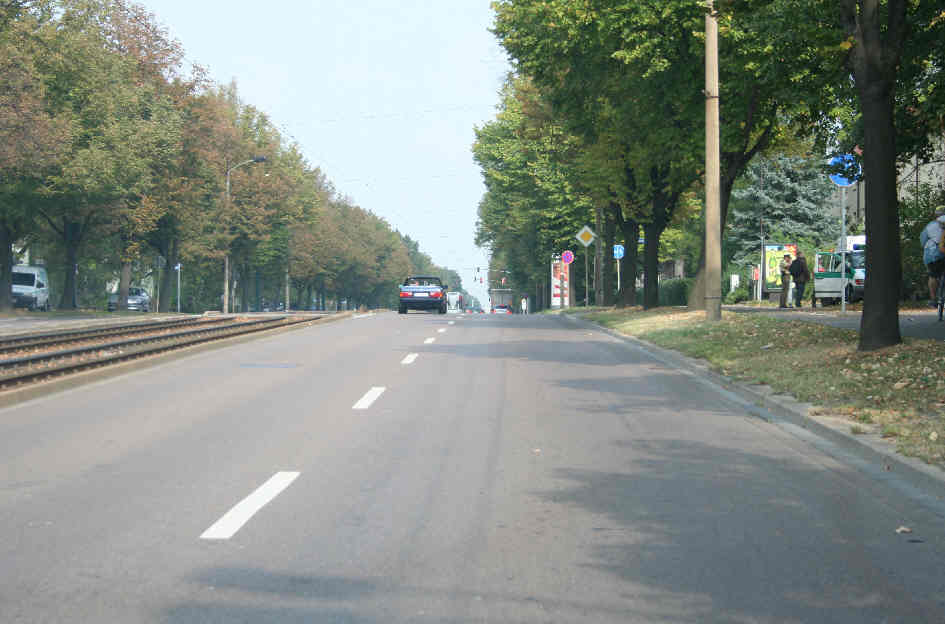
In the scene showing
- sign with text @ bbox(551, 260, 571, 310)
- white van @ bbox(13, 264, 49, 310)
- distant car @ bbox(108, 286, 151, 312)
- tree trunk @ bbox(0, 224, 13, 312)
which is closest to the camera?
tree trunk @ bbox(0, 224, 13, 312)

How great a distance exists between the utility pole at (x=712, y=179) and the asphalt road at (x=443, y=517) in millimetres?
10251

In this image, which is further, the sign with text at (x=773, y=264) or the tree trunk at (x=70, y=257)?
the tree trunk at (x=70, y=257)

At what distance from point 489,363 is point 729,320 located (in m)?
7.50

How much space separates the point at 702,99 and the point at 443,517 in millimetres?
21240

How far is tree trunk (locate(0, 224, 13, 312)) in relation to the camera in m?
42.0

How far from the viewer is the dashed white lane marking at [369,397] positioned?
10.9 meters

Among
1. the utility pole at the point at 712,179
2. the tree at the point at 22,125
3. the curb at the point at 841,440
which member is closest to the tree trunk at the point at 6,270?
the tree at the point at 22,125

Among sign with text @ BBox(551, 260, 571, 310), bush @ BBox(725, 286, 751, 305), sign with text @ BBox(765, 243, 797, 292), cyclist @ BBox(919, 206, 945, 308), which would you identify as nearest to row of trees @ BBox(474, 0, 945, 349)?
cyclist @ BBox(919, 206, 945, 308)

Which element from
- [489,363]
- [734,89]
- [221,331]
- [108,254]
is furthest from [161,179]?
[489,363]

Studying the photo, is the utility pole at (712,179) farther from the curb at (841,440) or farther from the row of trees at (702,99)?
the curb at (841,440)

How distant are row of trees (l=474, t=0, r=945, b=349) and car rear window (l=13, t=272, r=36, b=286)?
24.7 m

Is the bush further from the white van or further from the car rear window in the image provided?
the car rear window

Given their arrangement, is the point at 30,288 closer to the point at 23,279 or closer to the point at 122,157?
the point at 23,279

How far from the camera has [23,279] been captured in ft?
169
